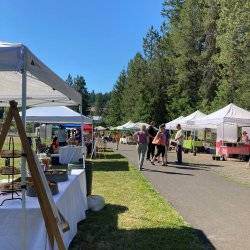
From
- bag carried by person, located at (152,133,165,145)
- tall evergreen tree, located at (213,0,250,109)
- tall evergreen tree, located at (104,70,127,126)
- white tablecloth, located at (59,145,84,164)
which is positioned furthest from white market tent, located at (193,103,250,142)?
tall evergreen tree, located at (104,70,127,126)

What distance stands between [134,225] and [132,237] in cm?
92

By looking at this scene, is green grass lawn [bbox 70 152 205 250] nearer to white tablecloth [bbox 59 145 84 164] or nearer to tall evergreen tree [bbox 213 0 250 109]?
white tablecloth [bbox 59 145 84 164]

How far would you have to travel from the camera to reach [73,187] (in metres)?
8.61

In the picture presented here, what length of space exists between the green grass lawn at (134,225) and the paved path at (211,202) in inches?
13.6

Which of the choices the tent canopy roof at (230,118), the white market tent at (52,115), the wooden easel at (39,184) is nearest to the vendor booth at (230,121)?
the tent canopy roof at (230,118)

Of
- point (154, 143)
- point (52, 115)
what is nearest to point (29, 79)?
point (154, 143)

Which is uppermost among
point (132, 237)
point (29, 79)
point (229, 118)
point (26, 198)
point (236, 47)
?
point (236, 47)

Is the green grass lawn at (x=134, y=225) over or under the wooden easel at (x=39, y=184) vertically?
under

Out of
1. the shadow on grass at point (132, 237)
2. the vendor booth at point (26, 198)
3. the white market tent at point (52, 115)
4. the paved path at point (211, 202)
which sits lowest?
the shadow on grass at point (132, 237)

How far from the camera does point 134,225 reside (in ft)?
30.3

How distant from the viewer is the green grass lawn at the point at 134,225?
7.90 m

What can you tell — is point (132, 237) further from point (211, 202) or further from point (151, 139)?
point (151, 139)

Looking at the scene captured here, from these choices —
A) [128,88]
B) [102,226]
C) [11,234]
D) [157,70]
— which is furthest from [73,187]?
[128,88]

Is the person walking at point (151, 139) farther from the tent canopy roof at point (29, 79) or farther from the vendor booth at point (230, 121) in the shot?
the tent canopy roof at point (29, 79)
